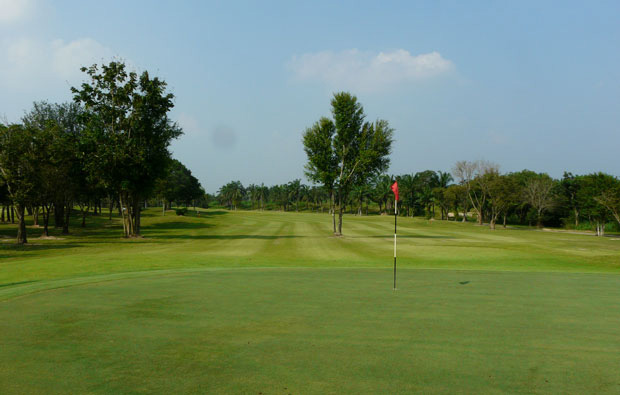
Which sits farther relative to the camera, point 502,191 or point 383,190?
point 383,190

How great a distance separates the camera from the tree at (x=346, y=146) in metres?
38.2

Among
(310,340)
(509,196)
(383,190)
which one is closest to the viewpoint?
(310,340)

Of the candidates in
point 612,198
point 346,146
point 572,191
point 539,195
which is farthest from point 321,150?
point 572,191

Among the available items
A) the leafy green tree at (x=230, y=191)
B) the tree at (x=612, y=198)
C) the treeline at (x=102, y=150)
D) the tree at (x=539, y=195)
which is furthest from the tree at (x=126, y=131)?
the leafy green tree at (x=230, y=191)

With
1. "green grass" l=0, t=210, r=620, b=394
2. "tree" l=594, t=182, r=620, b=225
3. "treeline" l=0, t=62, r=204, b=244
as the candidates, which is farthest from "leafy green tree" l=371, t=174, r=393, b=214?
"green grass" l=0, t=210, r=620, b=394

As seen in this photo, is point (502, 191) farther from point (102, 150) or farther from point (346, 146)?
point (102, 150)

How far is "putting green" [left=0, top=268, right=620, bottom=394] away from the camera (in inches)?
191

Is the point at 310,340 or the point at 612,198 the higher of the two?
the point at 612,198

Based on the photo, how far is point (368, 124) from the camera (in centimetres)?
3894

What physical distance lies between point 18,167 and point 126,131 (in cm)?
967

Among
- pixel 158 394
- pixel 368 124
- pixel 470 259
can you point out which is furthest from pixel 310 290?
pixel 368 124

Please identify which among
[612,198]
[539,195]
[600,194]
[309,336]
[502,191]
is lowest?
[309,336]

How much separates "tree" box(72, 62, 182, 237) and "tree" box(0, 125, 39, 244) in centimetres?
457

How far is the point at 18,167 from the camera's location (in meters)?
32.8
